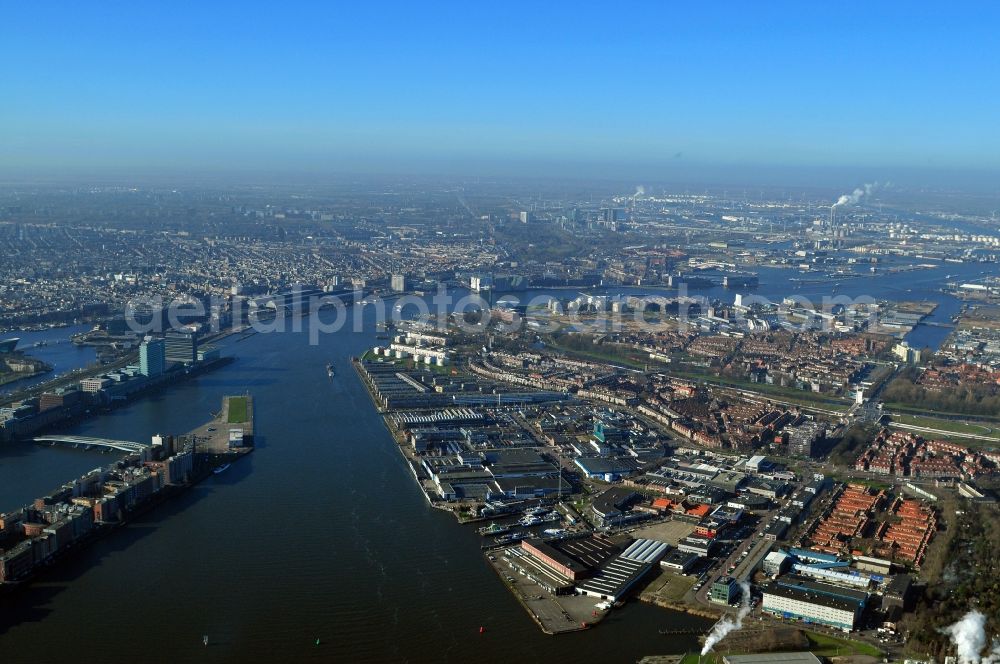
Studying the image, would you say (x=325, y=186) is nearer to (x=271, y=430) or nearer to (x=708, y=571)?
(x=271, y=430)

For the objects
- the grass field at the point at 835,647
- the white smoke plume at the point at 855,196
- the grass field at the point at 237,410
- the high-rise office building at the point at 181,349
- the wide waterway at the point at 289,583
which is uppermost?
the white smoke plume at the point at 855,196

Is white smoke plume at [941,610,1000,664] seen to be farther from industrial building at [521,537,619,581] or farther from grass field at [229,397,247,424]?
grass field at [229,397,247,424]

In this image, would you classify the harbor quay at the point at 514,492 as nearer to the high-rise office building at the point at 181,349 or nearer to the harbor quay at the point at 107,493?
the harbor quay at the point at 107,493

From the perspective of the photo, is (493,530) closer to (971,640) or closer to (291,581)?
(291,581)

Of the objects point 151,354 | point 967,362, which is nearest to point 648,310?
point 967,362

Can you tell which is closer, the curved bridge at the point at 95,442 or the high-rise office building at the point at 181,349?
the curved bridge at the point at 95,442

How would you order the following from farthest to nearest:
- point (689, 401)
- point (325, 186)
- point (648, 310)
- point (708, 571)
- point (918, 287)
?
point (325, 186)
point (918, 287)
point (648, 310)
point (689, 401)
point (708, 571)

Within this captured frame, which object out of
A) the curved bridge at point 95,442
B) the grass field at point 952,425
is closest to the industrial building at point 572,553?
the curved bridge at point 95,442
